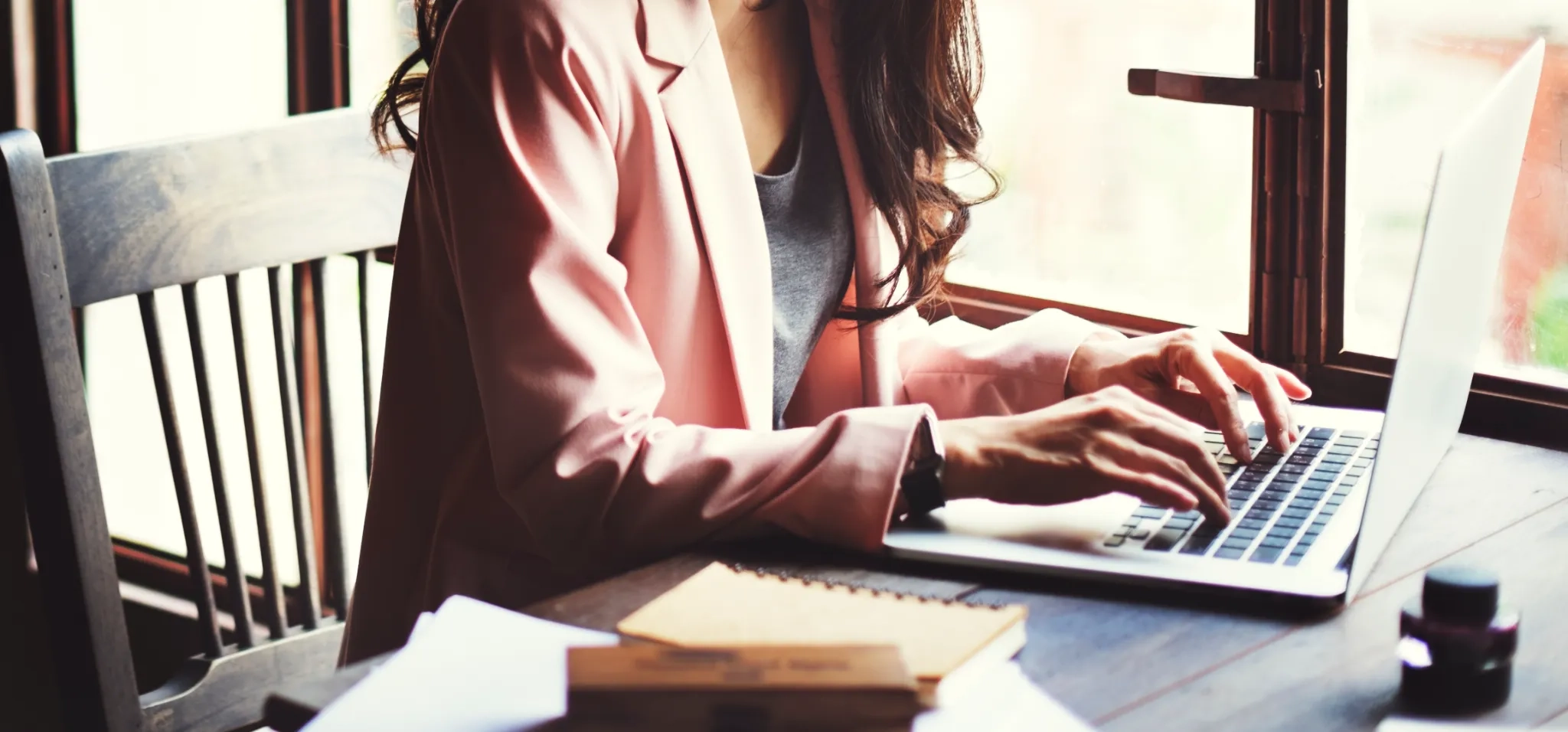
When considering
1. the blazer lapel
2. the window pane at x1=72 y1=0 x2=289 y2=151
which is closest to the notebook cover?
the blazer lapel

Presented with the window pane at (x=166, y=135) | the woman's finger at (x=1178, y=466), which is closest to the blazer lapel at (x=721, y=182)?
the woman's finger at (x=1178, y=466)

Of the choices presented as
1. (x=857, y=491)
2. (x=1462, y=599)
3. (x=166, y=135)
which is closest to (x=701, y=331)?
(x=857, y=491)

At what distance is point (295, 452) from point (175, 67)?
119 centimetres

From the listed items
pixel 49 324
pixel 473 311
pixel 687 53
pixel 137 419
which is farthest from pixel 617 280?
pixel 137 419

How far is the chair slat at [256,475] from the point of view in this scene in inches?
50.3

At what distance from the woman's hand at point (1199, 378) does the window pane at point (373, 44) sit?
1.18 meters

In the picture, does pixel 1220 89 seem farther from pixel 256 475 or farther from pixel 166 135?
pixel 166 135

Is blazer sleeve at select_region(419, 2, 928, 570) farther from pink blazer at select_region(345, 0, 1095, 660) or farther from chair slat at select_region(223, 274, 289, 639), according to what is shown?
chair slat at select_region(223, 274, 289, 639)

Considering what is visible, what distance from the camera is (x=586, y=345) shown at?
3.12ft

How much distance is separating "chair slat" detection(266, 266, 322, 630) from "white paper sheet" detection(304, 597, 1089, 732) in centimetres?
61

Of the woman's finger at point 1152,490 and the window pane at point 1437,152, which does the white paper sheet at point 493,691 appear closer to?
the woman's finger at point 1152,490

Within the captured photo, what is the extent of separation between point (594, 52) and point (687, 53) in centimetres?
11

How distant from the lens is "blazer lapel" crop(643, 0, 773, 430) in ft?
3.59

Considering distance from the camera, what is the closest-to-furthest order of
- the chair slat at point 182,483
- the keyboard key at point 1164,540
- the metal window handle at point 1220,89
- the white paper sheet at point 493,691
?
1. the white paper sheet at point 493,691
2. the keyboard key at point 1164,540
3. the chair slat at point 182,483
4. the metal window handle at point 1220,89
